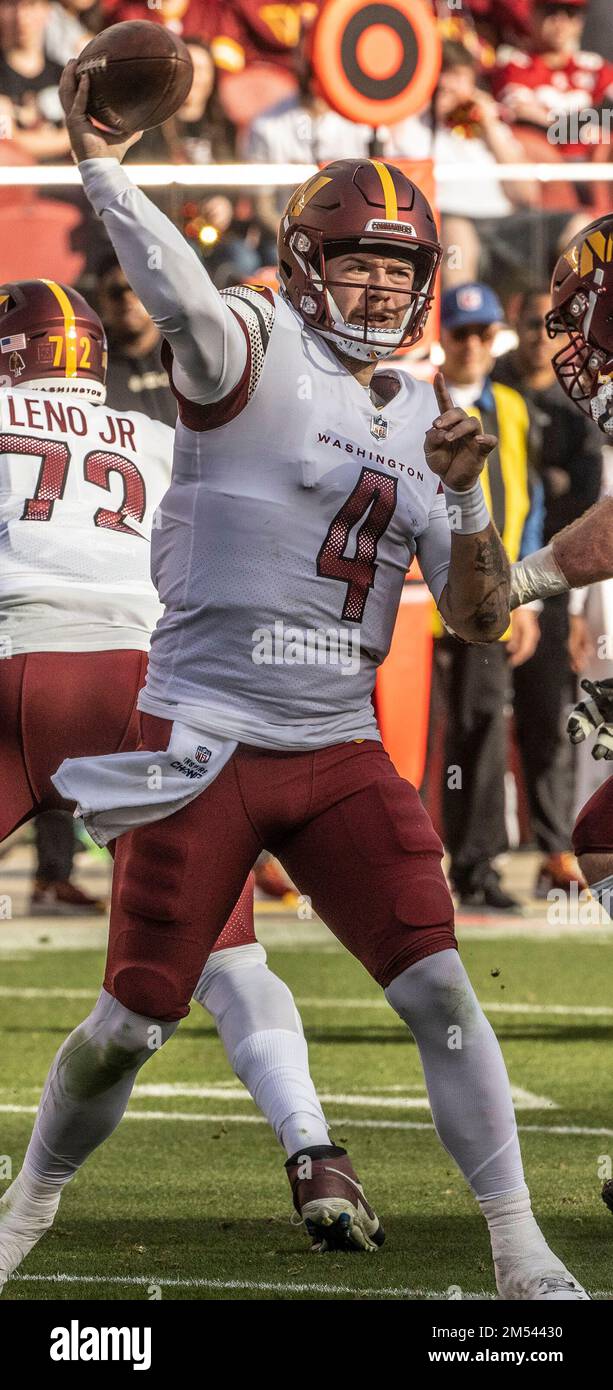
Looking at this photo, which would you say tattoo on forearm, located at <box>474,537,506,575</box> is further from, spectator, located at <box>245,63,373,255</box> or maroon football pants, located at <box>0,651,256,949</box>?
spectator, located at <box>245,63,373,255</box>

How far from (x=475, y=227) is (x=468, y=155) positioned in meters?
0.89

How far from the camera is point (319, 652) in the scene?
12.4ft

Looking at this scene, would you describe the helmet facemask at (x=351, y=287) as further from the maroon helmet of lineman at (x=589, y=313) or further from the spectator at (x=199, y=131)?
the spectator at (x=199, y=131)

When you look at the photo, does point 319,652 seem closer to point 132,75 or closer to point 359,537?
point 359,537

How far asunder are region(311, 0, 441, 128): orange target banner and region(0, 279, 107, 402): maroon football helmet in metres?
4.08

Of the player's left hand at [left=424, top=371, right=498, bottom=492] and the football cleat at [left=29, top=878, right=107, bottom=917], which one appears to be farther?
the football cleat at [left=29, top=878, right=107, bottom=917]

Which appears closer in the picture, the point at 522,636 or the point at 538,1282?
Result: the point at 538,1282

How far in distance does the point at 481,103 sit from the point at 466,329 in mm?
3022

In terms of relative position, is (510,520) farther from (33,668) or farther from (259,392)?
(259,392)

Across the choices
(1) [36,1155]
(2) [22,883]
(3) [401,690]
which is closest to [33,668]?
(1) [36,1155]

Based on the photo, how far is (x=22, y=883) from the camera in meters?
10.5

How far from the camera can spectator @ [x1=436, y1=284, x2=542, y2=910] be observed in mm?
9141

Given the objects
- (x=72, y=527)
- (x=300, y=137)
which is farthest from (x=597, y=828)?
(x=300, y=137)

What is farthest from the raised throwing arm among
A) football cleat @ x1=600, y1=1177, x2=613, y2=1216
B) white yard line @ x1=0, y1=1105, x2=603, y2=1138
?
white yard line @ x1=0, y1=1105, x2=603, y2=1138
